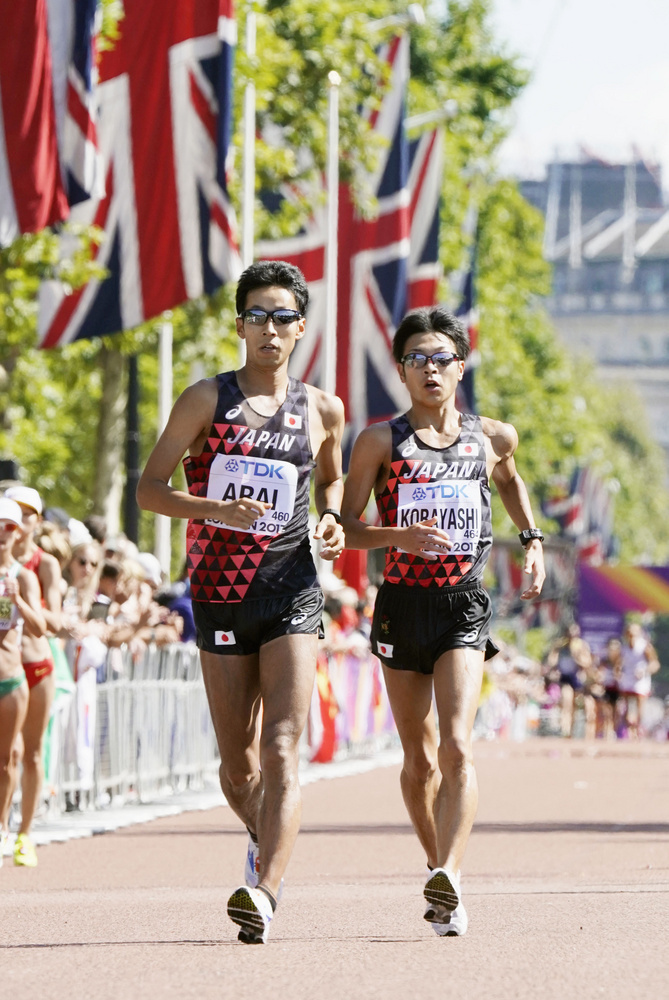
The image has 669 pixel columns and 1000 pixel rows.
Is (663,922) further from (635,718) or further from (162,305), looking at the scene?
(635,718)

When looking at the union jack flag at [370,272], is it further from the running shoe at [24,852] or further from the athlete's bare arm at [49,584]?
the running shoe at [24,852]

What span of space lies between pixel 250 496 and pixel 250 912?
4.54 ft

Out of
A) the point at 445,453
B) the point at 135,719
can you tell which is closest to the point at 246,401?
the point at 445,453

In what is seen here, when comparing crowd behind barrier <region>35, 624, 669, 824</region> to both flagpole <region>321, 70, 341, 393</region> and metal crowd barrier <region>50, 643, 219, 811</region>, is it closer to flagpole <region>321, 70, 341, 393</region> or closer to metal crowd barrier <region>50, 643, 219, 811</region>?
metal crowd barrier <region>50, 643, 219, 811</region>

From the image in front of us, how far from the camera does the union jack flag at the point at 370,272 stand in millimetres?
28875

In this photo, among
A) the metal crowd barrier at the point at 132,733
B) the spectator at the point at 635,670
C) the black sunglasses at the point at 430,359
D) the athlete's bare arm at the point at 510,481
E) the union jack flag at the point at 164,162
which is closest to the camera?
the black sunglasses at the point at 430,359

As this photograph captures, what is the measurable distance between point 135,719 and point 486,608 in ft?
26.9

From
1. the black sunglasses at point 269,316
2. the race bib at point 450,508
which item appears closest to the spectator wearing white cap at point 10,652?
the race bib at point 450,508

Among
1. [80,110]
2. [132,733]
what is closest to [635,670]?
[132,733]

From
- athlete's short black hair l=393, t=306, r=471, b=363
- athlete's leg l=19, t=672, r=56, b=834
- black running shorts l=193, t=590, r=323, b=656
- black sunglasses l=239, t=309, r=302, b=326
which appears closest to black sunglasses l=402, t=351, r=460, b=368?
athlete's short black hair l=393, t=306, r=471, b=363

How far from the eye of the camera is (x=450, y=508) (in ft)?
26.5

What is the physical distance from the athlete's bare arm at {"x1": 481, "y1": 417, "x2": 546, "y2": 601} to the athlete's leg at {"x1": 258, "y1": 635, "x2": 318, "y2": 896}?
1.13 metres

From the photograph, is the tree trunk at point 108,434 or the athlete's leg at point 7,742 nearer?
the athlete's leg at point 7,742

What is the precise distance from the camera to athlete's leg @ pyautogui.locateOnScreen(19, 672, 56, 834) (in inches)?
441
